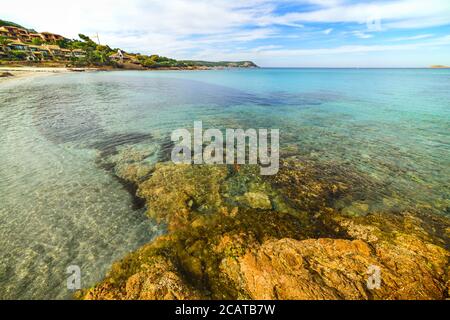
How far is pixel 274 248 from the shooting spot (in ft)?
22.9

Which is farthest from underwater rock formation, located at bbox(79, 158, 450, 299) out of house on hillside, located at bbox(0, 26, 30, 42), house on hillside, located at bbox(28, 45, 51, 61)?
house on hillside, located at bbox(0, 26, 30, 42)

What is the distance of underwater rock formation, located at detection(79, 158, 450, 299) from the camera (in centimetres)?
566

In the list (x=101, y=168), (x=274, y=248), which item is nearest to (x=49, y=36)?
(x=101, y=168)

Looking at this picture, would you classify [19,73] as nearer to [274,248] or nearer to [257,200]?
[257,200]

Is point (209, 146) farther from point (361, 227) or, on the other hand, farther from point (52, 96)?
point (52, 96)

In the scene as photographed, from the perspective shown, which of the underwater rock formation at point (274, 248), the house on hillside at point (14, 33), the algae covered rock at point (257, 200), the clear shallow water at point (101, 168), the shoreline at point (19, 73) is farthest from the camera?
the house on hillside at point (14, 33)

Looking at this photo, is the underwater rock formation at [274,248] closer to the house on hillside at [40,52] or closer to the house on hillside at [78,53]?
the house on hillside at [40,52]

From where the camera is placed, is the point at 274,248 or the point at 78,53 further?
the point at 78,53

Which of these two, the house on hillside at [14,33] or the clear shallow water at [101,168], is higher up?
the house on hillside at [14,33]

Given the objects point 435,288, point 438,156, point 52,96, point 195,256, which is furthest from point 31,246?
point 52,96

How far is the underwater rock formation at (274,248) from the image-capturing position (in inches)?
223

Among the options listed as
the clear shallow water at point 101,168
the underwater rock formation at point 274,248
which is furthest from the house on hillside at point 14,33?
the underwater rock formation at point 274,248

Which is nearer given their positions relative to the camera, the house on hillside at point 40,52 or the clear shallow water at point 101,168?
the clear shallow water at point 101,168
